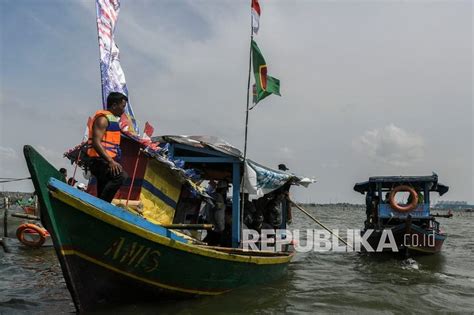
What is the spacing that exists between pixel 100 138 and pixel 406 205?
11310 millimetres

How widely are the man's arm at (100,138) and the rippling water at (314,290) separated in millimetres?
1875

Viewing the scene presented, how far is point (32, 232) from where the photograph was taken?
1123cm

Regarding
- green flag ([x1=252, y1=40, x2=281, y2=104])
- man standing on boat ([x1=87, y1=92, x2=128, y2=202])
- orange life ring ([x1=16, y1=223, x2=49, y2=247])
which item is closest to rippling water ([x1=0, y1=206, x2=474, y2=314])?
orange life ring ([x1=16, y1=223, x2=49, y2=247])

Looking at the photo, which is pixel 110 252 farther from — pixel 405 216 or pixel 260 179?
pixel 405 216

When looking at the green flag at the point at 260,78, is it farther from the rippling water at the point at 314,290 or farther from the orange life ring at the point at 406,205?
the orange life ring at the point at 406,205

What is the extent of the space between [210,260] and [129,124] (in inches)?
96.6

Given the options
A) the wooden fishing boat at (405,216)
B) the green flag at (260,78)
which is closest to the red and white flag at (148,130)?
the green flag at (260,78)

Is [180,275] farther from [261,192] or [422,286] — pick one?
[422,286]

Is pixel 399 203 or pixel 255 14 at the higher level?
pixel 255 14

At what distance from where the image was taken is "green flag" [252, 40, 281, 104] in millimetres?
7352

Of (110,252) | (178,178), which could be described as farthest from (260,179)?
(110,252)

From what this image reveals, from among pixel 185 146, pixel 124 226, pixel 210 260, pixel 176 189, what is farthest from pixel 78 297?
pixel 185 146

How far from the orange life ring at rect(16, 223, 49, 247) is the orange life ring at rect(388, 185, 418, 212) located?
1042cm

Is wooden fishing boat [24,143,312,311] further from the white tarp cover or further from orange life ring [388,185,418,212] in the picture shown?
orange life ring [388,185,418,212]
